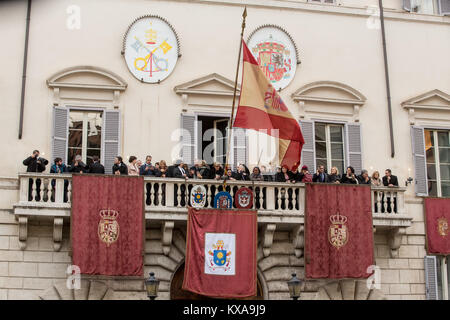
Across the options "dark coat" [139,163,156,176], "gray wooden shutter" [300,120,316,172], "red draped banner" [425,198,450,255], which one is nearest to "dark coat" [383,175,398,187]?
"red draped banner" [425,198,450,255]

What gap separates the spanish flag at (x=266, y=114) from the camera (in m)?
23.6

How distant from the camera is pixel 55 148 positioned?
83.3 feet

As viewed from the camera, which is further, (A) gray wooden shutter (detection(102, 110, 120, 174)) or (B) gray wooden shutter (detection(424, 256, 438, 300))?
(B) gray wooden shutter (detection(424, 256, 438, 300))

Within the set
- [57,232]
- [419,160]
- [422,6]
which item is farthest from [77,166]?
[422,6]

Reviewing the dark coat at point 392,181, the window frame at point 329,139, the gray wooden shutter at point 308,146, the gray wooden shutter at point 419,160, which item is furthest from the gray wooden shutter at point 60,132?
the gray wooden shutter at point 419,160

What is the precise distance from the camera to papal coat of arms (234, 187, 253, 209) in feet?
80.3

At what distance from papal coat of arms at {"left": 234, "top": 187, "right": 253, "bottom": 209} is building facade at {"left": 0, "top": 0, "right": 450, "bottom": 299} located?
57 cm

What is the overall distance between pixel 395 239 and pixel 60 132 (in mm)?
10540

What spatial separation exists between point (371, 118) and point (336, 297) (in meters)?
6.13

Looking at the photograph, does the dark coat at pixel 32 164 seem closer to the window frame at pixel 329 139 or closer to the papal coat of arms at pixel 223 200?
the papal coat of arms at pixel 223 200

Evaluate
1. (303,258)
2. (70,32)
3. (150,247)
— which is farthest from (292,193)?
(70,32)

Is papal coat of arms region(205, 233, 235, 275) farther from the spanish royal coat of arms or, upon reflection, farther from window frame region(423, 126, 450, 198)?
window frame region(423, 126, 450, 198)

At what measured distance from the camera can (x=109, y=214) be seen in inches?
945

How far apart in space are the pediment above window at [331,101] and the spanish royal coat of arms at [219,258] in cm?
574
